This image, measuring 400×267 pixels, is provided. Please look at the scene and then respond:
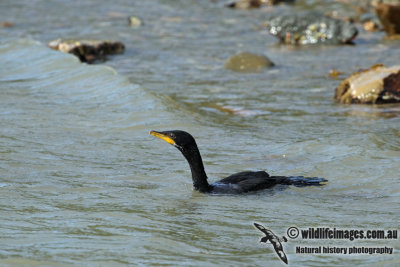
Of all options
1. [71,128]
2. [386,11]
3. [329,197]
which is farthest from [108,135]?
[386,11]

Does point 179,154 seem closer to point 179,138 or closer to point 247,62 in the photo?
point 179,138

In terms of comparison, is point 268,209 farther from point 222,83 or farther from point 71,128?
point 222,83

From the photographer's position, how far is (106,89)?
10.7 meters

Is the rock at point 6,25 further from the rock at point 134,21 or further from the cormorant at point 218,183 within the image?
the cormorant at point 218,183

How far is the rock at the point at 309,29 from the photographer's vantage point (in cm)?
1592

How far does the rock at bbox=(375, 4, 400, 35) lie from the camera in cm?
1622

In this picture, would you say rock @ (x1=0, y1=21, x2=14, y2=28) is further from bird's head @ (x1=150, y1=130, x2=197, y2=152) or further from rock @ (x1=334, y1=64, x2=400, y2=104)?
bird's head @ (x1=150, y1=130, x2=197, y2=152)

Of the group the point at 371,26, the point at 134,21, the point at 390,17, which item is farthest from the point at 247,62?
the point at 134,21

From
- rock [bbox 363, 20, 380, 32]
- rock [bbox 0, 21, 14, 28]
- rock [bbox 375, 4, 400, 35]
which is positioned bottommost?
rock [bbox 0, 21, 14, 28]
